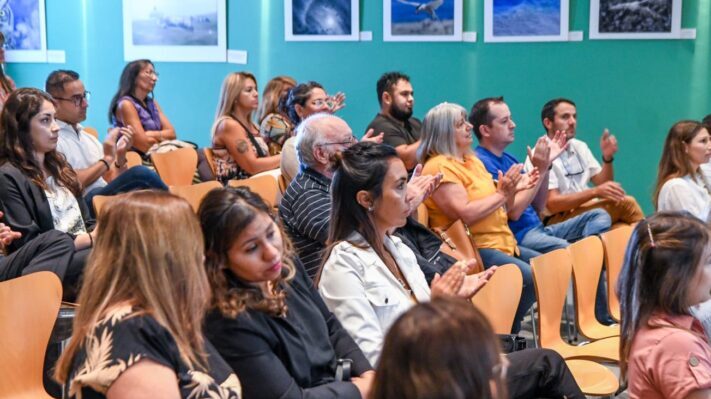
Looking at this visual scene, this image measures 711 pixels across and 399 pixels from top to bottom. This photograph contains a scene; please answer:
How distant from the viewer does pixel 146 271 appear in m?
2.12

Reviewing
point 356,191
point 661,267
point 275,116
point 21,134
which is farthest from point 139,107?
point 661,267

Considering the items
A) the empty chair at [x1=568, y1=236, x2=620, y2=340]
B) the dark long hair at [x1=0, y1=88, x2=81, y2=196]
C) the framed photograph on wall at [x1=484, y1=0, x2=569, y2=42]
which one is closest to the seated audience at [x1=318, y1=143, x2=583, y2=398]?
the empty chair at [x1=568, y1=236, x2=620, y2=340]

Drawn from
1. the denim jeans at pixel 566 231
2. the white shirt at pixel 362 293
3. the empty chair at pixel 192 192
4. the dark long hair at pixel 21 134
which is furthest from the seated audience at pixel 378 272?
the denim jeans at pixel 566 231

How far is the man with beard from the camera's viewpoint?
22.3 ft

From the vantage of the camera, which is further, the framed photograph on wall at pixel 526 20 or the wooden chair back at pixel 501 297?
the framed photograph on wall at pixel 526 20

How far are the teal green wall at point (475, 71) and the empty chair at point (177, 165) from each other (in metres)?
2.28

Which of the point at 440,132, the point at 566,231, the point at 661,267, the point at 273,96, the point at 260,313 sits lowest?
the point at 566,231

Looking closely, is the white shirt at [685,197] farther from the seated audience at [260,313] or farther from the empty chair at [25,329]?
the empty chair at [25,329]

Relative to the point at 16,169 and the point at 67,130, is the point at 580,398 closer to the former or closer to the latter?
the point at 16,169

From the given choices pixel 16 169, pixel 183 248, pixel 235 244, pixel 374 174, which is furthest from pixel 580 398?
pixel 16 169

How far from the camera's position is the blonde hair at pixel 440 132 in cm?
505

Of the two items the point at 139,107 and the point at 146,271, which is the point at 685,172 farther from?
the point at 146,271

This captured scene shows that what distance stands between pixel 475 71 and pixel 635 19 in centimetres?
132

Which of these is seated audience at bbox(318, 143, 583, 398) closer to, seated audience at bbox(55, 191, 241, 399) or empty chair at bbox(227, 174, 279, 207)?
seated audience at bbox(55, 191, 241, 399)
